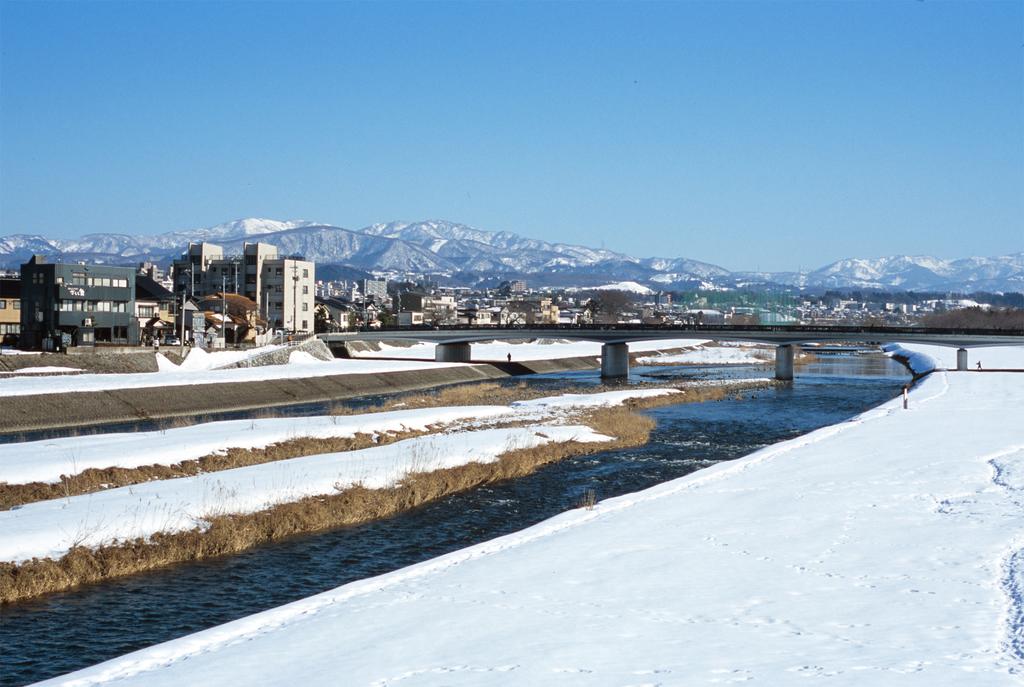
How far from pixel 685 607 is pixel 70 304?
66.4m

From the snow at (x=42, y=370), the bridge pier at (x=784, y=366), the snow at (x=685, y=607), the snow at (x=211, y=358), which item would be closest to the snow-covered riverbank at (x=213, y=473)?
the snow at (x=685, y=607)

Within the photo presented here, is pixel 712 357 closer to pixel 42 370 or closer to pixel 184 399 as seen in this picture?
pixel 184 399

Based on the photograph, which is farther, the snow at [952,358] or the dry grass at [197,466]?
the snow at [952,358]

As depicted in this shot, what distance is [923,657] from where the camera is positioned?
12.3 m

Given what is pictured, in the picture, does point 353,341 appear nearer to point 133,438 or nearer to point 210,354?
point 210,354

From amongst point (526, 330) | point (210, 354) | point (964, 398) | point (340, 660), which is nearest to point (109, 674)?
point (340, 660)

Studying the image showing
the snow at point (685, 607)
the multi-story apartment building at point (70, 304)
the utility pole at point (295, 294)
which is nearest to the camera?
the snow at point (685, 607)

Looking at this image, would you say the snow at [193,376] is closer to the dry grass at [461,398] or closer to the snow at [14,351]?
the snow at [14,351]

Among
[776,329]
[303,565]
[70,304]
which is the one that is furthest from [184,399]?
[776,329]

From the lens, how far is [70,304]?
71.5 meters

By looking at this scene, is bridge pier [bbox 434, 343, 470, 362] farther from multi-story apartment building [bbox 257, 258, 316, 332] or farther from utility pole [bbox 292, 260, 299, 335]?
utility pole [bbox 292, 260, 299, 335]

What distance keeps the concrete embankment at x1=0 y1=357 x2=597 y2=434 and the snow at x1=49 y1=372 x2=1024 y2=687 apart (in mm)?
30418

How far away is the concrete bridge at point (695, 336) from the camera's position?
3187 inches

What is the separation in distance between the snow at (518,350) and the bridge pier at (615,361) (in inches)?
584
